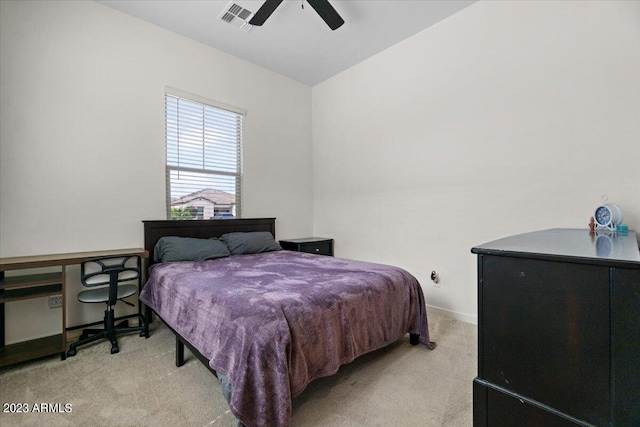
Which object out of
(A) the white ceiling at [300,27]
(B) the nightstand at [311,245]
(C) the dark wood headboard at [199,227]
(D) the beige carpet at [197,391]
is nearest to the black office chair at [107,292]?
(D) the beige carpet at [197,391]

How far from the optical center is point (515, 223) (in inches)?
102

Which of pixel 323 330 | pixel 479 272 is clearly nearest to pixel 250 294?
pixel 323 330

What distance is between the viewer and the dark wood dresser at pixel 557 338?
0.72 meters

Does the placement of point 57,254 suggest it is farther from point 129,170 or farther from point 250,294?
point 250,294

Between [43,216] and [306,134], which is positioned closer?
[43,216]

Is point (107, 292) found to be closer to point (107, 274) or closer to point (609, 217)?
point (107, 274)

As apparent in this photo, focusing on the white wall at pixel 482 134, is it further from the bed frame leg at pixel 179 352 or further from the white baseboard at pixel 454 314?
the bed frame leg at pixel 179 352

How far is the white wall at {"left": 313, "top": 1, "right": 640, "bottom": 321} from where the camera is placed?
2162 mm

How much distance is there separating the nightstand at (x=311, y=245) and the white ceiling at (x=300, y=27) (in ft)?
8.39

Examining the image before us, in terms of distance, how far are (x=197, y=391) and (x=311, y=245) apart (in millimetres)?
2481

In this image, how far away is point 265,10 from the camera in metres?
2.54

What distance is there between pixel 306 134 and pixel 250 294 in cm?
349

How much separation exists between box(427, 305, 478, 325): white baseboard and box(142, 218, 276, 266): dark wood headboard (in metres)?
2.35

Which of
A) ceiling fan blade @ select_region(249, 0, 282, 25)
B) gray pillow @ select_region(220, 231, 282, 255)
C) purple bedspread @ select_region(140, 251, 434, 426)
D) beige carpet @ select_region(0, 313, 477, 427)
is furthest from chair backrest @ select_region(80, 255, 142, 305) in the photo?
ceiling fan blade @ select_region(249, 0, 282, 25)
